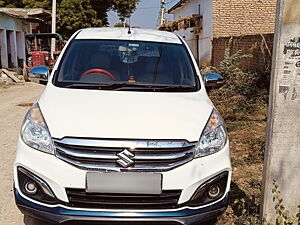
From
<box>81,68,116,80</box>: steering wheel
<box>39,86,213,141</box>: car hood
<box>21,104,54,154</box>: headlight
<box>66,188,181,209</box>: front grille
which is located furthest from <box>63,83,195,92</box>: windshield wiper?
<box>66,188,181,209</box>: front grille

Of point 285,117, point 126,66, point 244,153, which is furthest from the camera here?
point 244,153

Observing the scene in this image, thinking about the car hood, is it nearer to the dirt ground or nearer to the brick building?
the dirt ground

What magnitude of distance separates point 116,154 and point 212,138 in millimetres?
756

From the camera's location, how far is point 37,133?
2.75 meters

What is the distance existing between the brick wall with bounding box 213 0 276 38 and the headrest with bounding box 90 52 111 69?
13.3m

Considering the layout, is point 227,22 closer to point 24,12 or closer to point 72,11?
point 24,12

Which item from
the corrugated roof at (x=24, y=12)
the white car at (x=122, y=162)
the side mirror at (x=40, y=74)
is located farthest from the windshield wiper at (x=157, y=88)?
the corrugated roof at (x=24, y=12)

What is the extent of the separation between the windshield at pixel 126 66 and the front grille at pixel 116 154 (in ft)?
3.16

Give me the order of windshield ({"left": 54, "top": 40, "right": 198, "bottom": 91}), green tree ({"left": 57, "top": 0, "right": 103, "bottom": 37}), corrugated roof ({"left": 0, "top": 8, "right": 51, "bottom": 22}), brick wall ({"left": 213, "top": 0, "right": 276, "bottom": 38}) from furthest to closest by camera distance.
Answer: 1. green tree ({"left": 57, "top": 0, "right": 103, "bottom": 37})
2. corrugated roof ({"left": 0, "top": 8, "right": 51, "bottom": 22})
3. brick wall ({"left": 213, "top": 0, "right": 276, "bottom": 38})
4. windshield ({"left": 54, "top": 40, "right": 198, "bottom": 91})

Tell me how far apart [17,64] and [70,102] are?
18.0 meters

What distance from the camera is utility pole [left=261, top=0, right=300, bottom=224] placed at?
2.62 m

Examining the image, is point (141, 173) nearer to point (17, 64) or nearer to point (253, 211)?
point (253, 211)

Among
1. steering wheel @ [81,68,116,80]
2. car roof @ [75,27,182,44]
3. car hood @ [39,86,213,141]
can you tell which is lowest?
car hood @ [39,86,213,141]

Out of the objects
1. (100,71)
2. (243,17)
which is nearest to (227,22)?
Result: (243,17)
